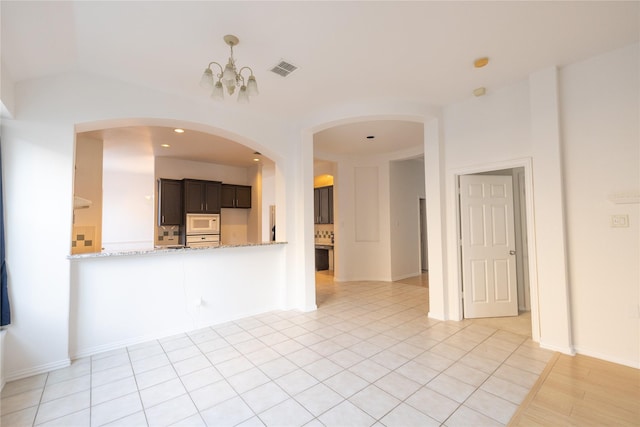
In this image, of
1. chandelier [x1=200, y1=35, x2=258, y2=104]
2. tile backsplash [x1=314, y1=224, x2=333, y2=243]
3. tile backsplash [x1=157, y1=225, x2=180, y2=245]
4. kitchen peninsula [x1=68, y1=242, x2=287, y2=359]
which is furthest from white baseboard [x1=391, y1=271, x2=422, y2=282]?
chandelier [x1=200, y1=35, x2=258, y2=104]

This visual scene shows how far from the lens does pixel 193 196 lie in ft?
20.3

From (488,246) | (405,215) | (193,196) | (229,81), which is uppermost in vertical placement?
(229,81)

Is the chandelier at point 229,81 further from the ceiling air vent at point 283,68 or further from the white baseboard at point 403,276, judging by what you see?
the white baseboard at point 403,276

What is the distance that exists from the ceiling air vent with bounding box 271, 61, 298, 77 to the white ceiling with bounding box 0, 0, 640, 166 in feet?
0.20

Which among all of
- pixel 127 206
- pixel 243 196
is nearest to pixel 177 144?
pixel 243 196

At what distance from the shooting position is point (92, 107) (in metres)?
2.78

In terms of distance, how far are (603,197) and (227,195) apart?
6.44 metres

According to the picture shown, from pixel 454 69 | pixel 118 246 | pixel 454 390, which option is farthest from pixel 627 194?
pixel 118 246

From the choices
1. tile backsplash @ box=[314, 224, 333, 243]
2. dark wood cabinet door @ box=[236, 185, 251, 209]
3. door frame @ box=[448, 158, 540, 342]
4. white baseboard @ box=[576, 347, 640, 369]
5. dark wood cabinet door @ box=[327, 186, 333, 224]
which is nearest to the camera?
white baseboard @ box=[576, 347, 640, 369]

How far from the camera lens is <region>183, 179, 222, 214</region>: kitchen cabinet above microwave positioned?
20.0ft

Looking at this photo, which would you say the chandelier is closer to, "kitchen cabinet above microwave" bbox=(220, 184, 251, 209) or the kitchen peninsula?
the kitchen peninsula

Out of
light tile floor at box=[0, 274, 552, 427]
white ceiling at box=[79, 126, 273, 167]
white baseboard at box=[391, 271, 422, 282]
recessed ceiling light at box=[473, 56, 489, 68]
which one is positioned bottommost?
light tile floor at box=[0, 274, 552, 427]

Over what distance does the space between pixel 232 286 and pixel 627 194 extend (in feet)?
14.1

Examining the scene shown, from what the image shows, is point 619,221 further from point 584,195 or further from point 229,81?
point 229,81
